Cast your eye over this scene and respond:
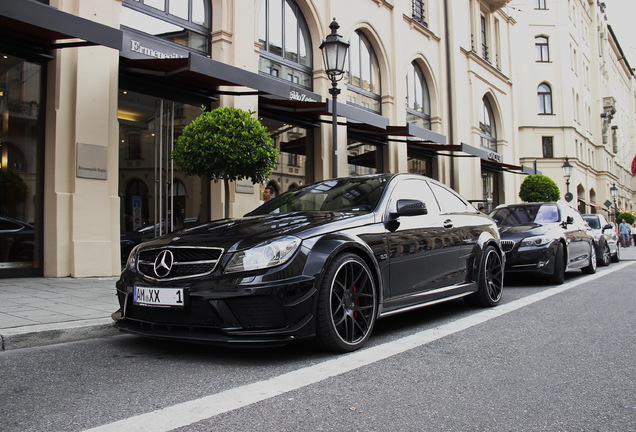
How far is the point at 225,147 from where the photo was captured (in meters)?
8.12

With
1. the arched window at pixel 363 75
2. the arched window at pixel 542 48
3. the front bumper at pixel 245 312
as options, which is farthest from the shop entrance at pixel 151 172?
the arched window at pixel 542 48

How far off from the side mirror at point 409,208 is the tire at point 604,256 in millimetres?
10894

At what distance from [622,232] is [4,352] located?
105 feet

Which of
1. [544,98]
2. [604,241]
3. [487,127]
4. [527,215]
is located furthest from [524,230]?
[544,98]

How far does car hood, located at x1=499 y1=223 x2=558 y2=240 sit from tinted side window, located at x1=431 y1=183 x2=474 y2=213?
3058 millimetres

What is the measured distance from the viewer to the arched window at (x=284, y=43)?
44.0ft

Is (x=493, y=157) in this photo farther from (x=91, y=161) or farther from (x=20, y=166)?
(x=20, y=166)

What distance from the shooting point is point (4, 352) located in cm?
413

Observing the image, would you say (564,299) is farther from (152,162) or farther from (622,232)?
(622,232)

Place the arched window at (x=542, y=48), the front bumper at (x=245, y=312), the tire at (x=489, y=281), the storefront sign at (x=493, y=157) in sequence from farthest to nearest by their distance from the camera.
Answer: the arched window at (x=542, y=48) → the storefront sign at (x=493, y=157) → the tire at (x=489, y=281) → the front bumper at (x=245, y=312)

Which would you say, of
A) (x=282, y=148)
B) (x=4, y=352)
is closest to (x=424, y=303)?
(x=4, y=352)

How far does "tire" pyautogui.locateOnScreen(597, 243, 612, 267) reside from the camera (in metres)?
13.8

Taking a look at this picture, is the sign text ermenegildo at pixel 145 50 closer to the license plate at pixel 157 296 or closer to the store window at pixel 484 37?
the license plate at pixel 157 296

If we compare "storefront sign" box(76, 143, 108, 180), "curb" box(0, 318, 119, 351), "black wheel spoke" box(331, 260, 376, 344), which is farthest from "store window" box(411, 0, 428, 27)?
"curb" box(0, 318, 119, 351)
